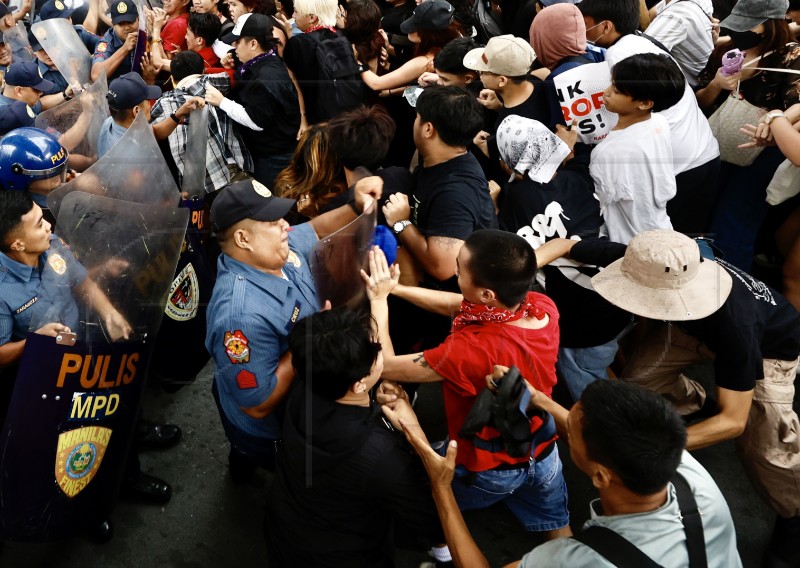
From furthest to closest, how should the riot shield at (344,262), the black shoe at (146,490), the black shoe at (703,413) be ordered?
1. the black shoe at (703,413)
2. the black shoe at (146,490)
3. the riot shield at (344,262)

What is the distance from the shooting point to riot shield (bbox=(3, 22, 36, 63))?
5.34 m

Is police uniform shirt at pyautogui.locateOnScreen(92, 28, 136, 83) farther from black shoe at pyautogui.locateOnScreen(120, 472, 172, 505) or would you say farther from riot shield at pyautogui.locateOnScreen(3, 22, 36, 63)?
black shoe at pyautogui.locateOnScreen(120, 472, 172, 505)

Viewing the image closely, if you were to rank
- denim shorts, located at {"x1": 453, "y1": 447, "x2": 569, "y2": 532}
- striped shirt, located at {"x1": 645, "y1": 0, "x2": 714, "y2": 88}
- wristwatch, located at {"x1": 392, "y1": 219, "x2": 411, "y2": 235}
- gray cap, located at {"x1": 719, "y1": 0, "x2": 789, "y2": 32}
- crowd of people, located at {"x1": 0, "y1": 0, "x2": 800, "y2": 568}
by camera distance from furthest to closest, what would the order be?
1. striped shirt, located at {"x1": 645, "y1": 0, "x2": 714, "y2": 88}
2. gray cap, located at {"x1": 719, "y1": 0, "x2": 789, "y2": 32}
3. wristwatch, located at {"x1": 392, "y1": 219, "x2": 411, "y2": 235}
4. denim shorts, located at {"x1": 453, "y1": 447, "x2": 569, "y2": 532}
5. crowd of people, located at {"x1": 0, "y1": 0, "x2": 800, "y2": 568}

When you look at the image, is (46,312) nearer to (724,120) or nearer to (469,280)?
(469,280)

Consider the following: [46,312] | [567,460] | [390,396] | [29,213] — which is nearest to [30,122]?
[29,213]

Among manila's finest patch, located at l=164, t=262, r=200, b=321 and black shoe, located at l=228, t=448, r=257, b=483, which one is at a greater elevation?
manila's finest patch, located at l=164, t=262, r=200, b=321

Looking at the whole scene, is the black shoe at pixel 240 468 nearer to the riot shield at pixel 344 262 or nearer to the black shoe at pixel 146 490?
the black shoe at pixel 146 490

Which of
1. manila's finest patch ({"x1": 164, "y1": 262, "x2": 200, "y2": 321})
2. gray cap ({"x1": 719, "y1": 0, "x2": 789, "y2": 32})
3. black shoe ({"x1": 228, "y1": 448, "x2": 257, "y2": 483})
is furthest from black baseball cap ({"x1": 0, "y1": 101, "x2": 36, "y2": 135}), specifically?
gray cap ({"x1": 719, "y1": 0, "x2": 789, "y2": 32})

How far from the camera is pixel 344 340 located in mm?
1883

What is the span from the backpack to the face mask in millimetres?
2282

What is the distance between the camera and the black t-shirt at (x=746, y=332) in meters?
2.38

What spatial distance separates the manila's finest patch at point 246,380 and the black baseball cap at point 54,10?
535 centimetres

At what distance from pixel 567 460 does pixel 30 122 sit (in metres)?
3.49

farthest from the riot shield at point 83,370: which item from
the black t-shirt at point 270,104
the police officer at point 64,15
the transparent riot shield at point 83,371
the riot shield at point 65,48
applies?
the police officer at point 64,15
